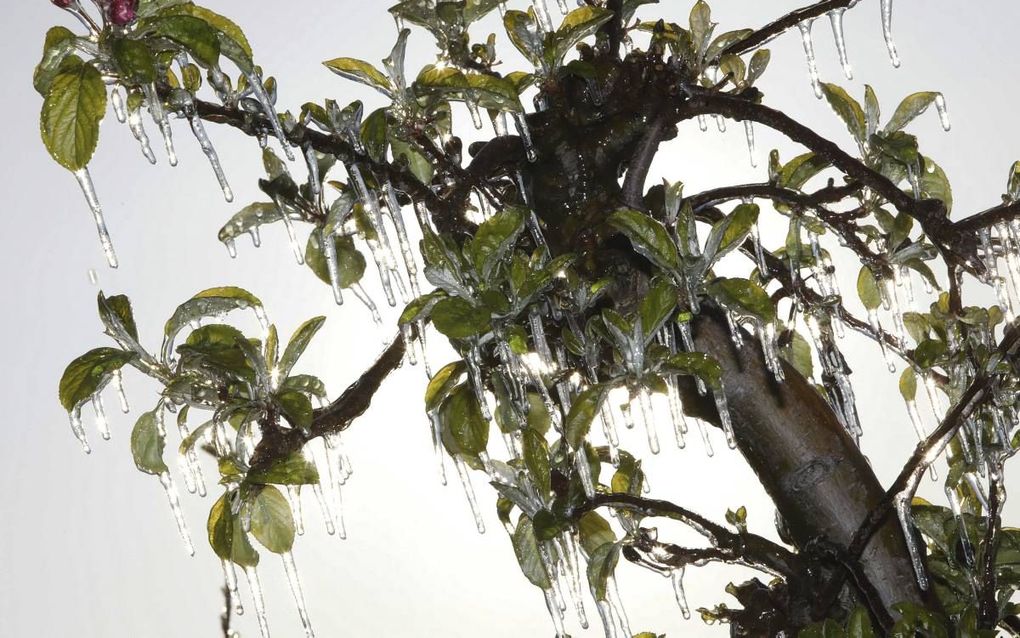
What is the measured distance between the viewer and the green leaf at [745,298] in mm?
663

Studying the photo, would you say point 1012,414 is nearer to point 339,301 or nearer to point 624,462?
point 624,462

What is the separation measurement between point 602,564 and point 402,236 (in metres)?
0.33

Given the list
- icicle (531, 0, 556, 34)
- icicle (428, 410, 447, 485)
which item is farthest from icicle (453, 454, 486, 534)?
icicle (531, 0, 556, 34)

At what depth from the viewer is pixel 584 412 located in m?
0.65

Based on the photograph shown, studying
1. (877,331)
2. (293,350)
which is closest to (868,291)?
(877,331)

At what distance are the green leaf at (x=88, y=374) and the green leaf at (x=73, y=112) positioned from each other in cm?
15

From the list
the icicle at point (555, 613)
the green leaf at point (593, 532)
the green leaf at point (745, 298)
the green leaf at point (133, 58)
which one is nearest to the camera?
the green leaf at point (133, 58)

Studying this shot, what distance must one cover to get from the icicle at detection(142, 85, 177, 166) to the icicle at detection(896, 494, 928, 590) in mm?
635

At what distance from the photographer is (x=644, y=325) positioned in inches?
26.0

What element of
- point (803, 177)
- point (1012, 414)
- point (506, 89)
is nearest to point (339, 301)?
point (506, 89)

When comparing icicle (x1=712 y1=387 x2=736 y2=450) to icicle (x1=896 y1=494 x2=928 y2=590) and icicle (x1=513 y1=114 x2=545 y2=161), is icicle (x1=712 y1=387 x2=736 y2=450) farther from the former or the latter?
icicle (x1=513 y1=114 x2=545 y2=161)

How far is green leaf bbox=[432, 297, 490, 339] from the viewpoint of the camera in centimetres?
64

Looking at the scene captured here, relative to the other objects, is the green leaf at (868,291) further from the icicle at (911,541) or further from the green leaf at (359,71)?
the green leaf at (359,71)

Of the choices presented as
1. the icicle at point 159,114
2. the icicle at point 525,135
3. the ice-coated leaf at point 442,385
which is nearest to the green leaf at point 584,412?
the ice-coated leaf at point 442,385
